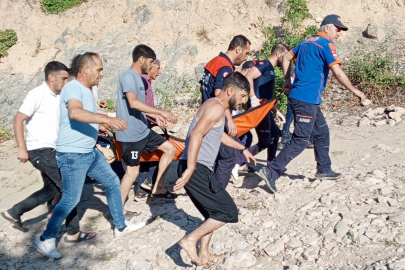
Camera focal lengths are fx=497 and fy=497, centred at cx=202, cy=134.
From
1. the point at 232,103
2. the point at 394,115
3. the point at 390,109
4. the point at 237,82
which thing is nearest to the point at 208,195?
the point at 232,103

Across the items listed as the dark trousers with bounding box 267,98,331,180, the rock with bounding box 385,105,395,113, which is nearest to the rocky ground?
the dark trousers with bounding box 267,98,331,180

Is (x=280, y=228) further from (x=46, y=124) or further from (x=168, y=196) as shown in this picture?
(x=46, y=124)

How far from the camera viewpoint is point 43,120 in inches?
201

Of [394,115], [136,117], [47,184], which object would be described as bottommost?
[394,115]

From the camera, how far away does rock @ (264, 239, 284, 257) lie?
452 centimetres

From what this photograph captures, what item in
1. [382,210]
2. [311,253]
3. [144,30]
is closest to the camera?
[311,253]

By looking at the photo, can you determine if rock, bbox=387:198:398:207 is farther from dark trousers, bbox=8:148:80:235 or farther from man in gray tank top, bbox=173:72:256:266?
dark trousers, bbox=8:148:80:235

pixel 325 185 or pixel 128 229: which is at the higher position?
pixel 325 185

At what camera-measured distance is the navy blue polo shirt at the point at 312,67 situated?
5461 mm

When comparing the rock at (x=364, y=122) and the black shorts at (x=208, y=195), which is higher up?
the black shorts at (x=208, y=195)

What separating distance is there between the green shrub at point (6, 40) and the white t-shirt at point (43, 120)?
9.12 m

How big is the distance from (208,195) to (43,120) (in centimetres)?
204

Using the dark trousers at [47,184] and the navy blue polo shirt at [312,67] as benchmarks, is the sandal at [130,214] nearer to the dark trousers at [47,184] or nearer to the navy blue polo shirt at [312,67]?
the dark trousers at [47,184]

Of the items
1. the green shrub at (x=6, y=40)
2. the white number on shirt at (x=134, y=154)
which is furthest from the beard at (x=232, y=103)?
the green shrub at (x=6, y=40)
